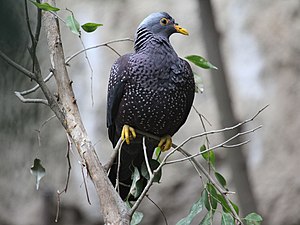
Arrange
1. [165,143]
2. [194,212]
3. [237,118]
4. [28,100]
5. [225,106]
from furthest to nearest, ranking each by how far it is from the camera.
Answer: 1. [237,118]
2. [225,106]
3. [165,143]
4. [194,212]
5. [28,100]

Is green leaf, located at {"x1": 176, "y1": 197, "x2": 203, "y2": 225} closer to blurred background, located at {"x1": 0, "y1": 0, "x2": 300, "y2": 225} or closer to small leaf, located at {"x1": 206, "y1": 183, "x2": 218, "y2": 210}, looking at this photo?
small leaf, located at {"x1": 206, "y1": 183, "x2": 218, "y2": 210}

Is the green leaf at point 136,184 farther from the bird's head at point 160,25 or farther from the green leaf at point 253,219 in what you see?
the bird's head at point 160,25

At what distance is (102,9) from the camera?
6.40 meters

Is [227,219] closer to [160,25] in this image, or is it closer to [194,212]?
[194,212]

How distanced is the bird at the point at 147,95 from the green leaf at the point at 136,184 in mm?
51

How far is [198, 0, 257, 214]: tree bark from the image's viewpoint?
337 cm

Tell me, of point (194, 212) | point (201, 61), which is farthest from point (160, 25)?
point (194, 212)

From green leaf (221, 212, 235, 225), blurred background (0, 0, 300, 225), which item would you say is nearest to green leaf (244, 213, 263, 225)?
green leaf (221, 212, 235, 225)

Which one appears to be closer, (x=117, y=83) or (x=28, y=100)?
(x=28, y=100)

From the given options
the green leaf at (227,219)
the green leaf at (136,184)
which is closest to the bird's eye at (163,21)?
the green leaf at (136,184)

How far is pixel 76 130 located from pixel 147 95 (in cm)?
44

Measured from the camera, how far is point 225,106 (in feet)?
11.3

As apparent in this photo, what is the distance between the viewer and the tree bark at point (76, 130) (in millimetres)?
2059

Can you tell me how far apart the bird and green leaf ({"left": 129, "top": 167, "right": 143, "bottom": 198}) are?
0.17ft
